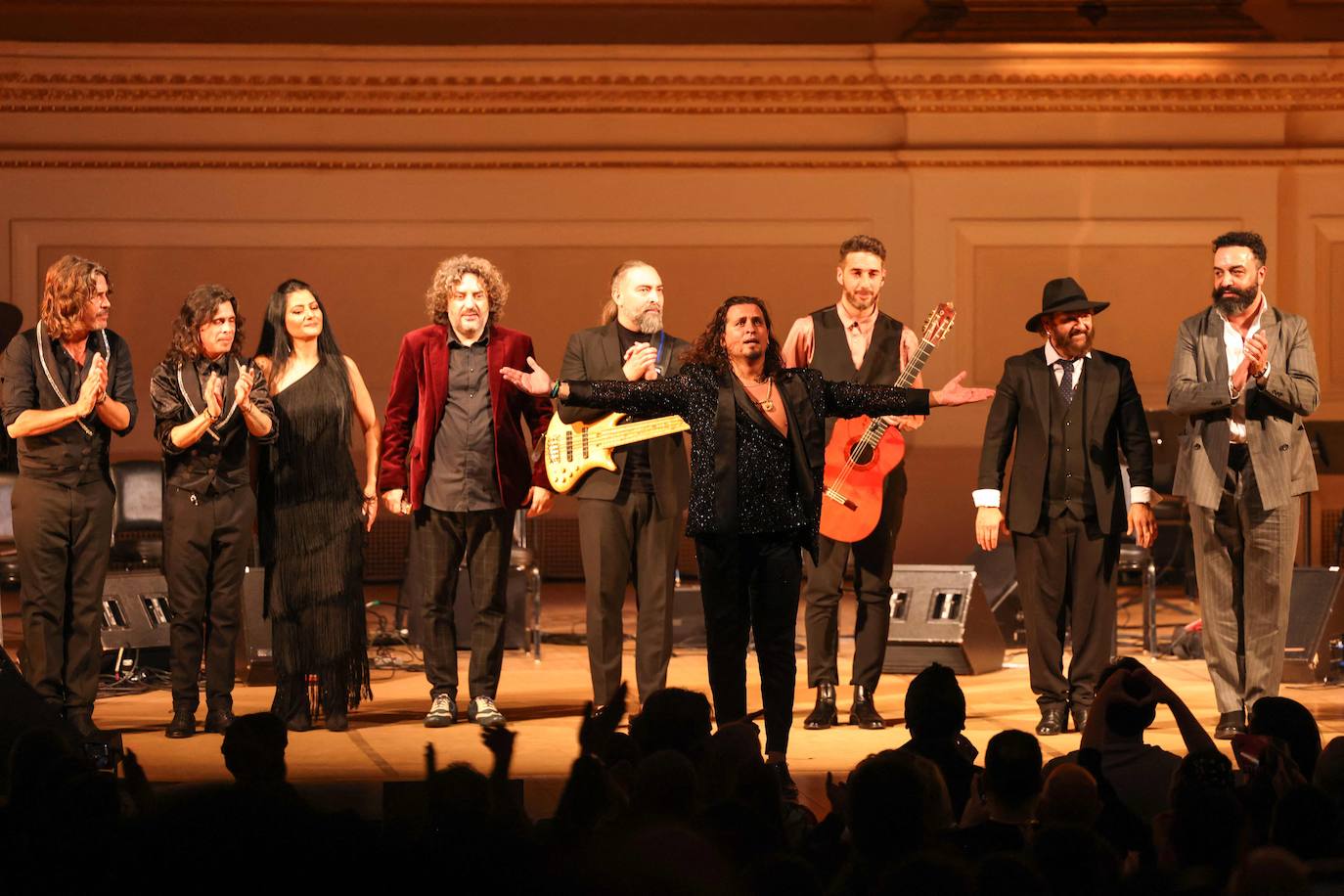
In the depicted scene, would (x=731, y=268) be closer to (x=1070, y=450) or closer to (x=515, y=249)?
(x=515, y=249)

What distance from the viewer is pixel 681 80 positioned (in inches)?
412

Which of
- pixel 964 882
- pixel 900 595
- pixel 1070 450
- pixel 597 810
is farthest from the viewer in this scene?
pixel 900 595

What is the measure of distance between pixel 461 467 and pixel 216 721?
1.26 metres

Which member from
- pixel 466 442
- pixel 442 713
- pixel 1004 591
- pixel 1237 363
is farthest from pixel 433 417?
pixel 1004 591

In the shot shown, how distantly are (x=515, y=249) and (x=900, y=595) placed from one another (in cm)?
426

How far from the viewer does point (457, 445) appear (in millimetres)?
6066

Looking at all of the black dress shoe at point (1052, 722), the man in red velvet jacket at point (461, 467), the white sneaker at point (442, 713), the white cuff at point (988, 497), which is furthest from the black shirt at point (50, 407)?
the black dress shoe at point (1052, 722)

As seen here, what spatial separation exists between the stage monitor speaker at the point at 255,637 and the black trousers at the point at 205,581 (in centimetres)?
118

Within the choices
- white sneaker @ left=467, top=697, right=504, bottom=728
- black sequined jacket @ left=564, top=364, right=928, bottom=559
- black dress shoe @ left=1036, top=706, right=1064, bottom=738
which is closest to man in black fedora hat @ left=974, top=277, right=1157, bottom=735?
black dress shoe @ left=1036, top=706, right=1064, bottom=738

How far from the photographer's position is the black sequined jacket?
16.1 ft

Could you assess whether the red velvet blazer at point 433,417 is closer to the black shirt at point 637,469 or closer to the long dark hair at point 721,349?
the black shirt at point 637,469

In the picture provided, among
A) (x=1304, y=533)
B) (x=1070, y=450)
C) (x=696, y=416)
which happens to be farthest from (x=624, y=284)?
(x=1304, y=533)

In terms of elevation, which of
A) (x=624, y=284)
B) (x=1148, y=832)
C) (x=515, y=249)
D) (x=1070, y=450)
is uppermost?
(x=515, y=249)

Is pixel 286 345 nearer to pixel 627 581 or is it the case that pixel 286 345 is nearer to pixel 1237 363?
pixel 627 581
